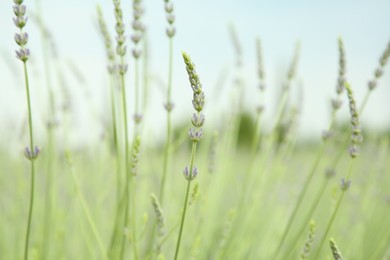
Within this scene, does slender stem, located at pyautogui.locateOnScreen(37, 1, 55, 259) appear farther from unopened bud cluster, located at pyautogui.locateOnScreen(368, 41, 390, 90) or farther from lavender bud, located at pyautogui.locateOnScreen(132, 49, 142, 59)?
unopened bud cluster, located at pyautogui.locateOnScreen(368, 41, 390, 90)

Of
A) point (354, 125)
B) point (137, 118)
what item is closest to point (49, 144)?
point (137, 118)

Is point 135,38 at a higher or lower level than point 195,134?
higher

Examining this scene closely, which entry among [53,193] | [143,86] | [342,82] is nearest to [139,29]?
[143,86]

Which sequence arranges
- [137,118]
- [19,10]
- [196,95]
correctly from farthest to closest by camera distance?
[137,118]
[19,10]
[196,95]

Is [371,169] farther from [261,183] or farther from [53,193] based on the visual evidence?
[53,193]

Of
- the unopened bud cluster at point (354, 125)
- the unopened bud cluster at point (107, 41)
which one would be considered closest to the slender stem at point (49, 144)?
the unopened bud cluster at point (107, 41)

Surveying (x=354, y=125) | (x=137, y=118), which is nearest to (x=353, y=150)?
(x=354, y=125)

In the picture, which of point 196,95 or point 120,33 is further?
point 120,33

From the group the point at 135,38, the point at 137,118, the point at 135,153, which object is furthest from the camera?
the point at 137,118

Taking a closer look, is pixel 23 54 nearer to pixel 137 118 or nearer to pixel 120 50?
pixel 120 50
